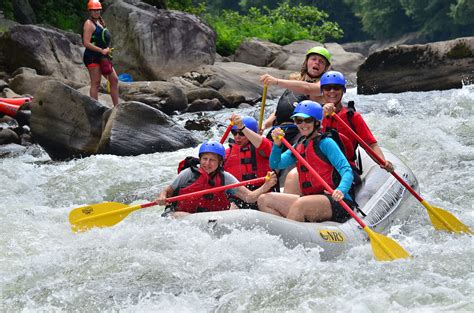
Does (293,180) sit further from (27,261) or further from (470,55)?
(470,55)

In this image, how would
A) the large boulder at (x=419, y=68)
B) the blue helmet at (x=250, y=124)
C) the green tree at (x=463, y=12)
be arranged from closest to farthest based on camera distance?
the blue helmet at (x=250, y=124)
the large boulder at (x=419, y=68)
the green tree at (x=463, y=12)

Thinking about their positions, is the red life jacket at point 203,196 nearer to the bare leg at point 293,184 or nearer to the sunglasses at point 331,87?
the bare leg at point 293,184

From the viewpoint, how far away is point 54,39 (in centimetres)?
1605

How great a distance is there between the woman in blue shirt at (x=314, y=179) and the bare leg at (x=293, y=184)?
17 centimetres

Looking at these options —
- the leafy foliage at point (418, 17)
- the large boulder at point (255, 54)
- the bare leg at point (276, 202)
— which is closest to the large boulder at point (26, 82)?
the large boulder at point (255, 54)

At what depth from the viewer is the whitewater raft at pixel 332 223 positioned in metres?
6.07

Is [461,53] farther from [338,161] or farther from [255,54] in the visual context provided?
[338,161]

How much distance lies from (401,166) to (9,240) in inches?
135

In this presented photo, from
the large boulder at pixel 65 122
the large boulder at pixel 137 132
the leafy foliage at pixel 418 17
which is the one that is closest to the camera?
the large boulder at pixel 137 132

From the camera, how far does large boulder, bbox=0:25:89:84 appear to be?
51.2 ft

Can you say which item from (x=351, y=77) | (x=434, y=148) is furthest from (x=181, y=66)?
(x=434, y=148)

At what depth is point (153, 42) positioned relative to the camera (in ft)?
56.9

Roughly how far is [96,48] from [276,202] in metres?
5.67

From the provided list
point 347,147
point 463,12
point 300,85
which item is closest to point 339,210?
point 347,147
